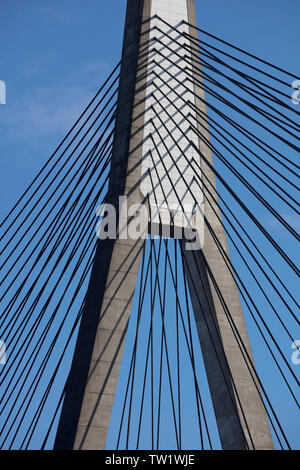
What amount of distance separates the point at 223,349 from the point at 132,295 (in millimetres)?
2302

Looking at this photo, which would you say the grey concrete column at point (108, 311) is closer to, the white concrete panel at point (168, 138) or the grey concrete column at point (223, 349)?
the white concrete panel at point (168, 138)

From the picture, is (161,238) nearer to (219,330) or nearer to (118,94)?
(219,330)

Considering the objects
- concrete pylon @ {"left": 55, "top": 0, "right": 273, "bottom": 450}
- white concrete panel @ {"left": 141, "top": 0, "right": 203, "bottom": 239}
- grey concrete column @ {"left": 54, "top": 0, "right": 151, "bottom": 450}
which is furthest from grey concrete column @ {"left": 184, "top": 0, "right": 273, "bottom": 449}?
grey concrete column @ {"left": 54, "top": 0, "right": 151, "bottom": 450}

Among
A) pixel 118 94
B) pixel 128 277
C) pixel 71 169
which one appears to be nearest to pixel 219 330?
pixel 128 277

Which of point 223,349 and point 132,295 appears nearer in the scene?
point 132,295

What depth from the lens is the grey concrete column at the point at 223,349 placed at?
49.5 feet

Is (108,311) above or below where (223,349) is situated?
above

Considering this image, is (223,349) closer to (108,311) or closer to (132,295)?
(132,295)

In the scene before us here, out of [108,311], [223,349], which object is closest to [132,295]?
[108,311]

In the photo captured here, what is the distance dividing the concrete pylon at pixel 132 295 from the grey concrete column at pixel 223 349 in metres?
0.02

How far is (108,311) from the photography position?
49.4 ft

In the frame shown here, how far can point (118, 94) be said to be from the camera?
A: 17953 mm
